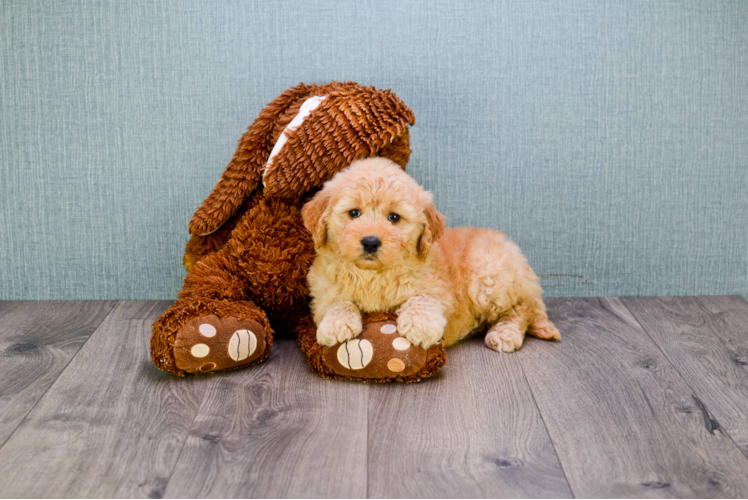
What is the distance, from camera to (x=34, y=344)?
180cm

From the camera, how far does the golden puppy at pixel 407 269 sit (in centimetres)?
149

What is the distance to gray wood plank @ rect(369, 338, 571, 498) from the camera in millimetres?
1174

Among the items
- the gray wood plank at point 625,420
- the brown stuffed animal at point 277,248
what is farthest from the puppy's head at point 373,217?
the gray wood plank at point 625,420

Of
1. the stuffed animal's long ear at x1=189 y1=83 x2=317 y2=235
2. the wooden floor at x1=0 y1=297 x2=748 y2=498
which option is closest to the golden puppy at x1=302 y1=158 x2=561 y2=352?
the wooden floor at x1=0 y1=297 x2=748 y2=498

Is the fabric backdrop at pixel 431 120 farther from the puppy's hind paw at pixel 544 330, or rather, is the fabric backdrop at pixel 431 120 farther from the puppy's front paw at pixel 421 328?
the puppy's front paw at pixel 421 328

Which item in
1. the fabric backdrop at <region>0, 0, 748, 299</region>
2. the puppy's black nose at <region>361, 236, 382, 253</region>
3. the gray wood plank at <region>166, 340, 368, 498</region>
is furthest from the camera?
the fabric backdrop at <region>0, 0, 748, 299</region>

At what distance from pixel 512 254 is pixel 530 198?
0.37 meters

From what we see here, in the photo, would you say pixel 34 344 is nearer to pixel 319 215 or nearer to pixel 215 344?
pixel 215 344

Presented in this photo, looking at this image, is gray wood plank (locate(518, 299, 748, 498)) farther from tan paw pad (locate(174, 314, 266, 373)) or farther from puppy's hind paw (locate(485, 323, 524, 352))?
tan paw pad (locate(174, 314, 266, 373))

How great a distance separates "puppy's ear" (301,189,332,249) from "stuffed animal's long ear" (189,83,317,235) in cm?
26

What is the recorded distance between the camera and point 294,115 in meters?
1.73

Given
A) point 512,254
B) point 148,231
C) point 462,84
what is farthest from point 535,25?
point 148,231

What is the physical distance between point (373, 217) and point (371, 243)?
8cm

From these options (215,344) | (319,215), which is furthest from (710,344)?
(215,344)
